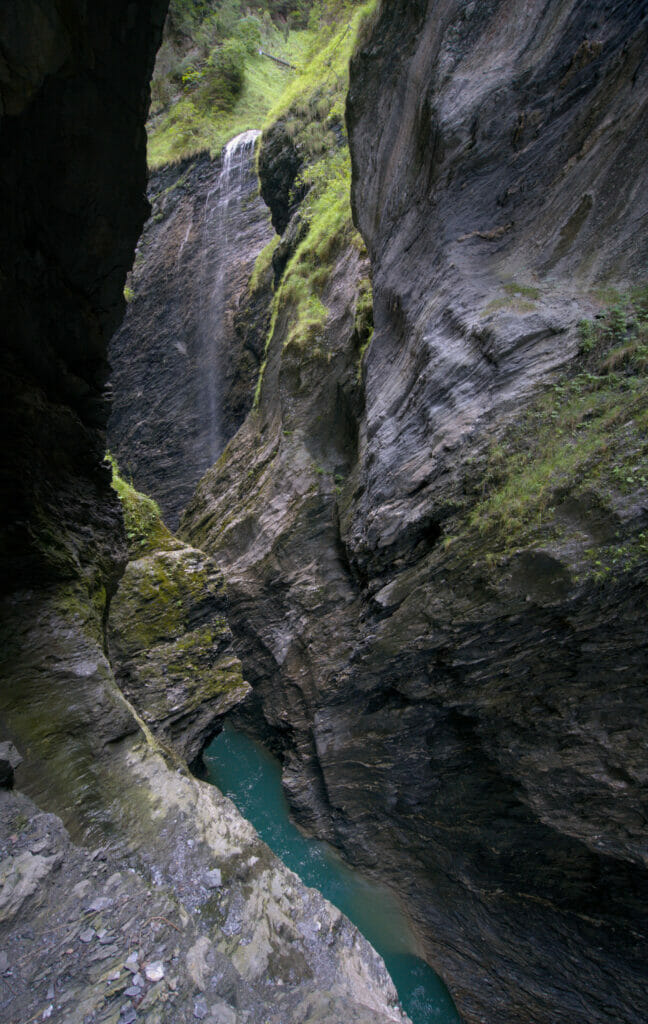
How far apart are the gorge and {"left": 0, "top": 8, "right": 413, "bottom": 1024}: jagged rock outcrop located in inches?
0.9

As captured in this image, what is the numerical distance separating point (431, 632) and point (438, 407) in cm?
290

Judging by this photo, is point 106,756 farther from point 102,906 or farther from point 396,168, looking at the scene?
point 396,168

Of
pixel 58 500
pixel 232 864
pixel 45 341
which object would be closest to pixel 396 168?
pixel 45 341

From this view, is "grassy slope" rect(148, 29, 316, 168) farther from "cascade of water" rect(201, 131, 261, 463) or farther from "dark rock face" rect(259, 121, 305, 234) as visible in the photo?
"dark rock face" rect(259, 121, 305, 234)

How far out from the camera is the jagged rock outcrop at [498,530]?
482cm

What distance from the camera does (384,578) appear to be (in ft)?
22.8

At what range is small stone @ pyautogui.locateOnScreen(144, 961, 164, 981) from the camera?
8.96 ft

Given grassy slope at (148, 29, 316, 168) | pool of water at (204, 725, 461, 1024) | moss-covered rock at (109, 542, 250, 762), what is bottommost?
pool of water at (204, 725, 461, 1024)

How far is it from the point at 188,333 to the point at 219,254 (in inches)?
137

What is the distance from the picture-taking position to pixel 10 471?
4.21m

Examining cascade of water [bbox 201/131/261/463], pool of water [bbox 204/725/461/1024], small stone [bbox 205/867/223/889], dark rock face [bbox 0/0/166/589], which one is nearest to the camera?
dark rock face [bbox 0/0/166/589]

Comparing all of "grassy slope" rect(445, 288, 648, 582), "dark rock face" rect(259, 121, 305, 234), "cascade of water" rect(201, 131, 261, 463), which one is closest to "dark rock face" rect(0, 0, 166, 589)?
"grassy slope" rect(445, 288, 648, 582)

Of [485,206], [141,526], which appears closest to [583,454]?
[485,206]

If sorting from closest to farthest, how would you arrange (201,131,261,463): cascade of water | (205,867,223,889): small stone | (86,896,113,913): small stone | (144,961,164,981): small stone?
(144,961,164,981): small stone < (86,896,113,913): small stone < (205,867,223,889): small stone < (201,131,261,463): cascade of water
